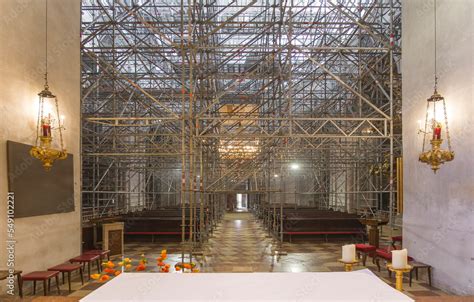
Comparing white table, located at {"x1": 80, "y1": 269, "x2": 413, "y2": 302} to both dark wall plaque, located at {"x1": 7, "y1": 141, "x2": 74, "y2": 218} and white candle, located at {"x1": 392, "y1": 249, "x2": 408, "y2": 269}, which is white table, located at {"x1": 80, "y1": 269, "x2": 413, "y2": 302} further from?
dark wall plaque, located at {"x1": 7, "y1": 141, "x2": 74, "y2": 218}

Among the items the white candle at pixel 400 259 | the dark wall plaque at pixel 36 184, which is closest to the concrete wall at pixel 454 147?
the white candle at pixel 400 259

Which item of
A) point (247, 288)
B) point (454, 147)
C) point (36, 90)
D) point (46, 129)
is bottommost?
point (247, 288)

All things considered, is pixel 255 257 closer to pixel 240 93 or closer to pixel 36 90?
pixel 36 90

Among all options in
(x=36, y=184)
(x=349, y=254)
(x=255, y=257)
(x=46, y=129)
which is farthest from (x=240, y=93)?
(x=349, y=254)

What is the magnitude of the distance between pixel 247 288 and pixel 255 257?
10.7 meters

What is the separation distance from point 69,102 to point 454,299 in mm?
9370

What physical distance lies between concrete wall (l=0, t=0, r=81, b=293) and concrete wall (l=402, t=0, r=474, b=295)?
8.67 metres

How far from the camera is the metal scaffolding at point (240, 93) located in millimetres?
11766

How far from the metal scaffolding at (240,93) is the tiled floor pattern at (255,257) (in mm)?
1613

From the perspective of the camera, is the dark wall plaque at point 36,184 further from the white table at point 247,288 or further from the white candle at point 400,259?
the white candle at point 400,259

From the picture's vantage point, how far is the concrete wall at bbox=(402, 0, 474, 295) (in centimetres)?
751

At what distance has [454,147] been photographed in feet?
26.0

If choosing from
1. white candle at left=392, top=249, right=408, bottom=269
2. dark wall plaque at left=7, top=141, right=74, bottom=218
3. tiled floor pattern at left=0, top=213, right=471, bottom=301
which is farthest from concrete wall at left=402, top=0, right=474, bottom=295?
dark wall plaque at left=7, top=141, right=74, bottom=218

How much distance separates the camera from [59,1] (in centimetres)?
951
